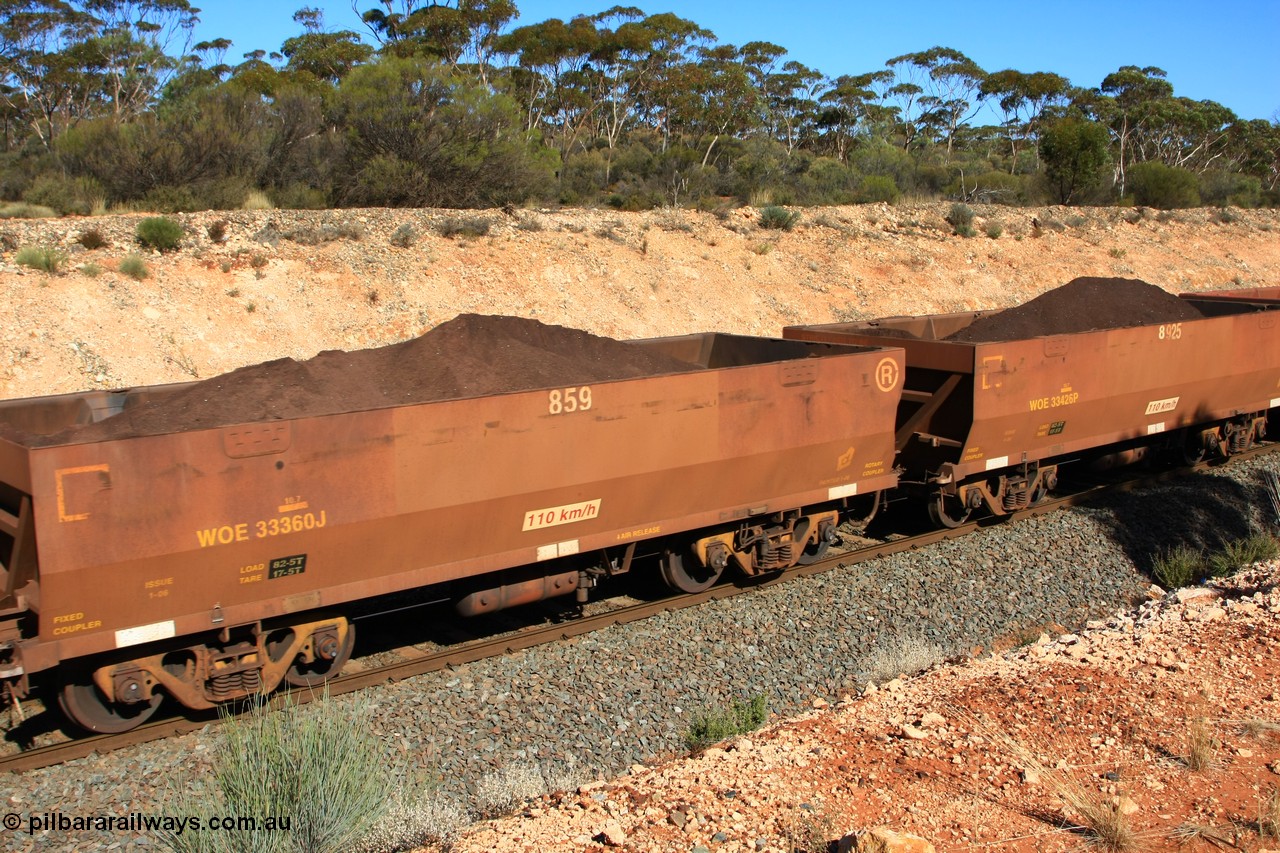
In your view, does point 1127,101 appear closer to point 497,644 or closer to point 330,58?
point 330,58

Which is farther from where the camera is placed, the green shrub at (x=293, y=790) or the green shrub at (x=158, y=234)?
the green shrub at (x=158, y=234)

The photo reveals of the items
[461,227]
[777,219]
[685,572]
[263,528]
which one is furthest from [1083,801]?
[777,219]

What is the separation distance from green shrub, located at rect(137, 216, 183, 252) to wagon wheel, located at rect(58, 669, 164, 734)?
15.9 metres

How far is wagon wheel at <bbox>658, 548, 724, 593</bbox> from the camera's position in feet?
33.3

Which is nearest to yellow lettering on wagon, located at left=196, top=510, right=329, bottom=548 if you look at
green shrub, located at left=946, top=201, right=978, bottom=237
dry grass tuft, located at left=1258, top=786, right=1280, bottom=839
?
dry grass tuft, located at left=1258, top=786, right=1280, bottom=839

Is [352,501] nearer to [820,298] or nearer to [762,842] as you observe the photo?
[762,842]

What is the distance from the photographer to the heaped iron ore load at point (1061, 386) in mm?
11625

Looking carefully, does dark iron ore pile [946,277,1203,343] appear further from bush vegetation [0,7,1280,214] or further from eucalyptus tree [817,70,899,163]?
eucalyptus tree [817,70,899,163]

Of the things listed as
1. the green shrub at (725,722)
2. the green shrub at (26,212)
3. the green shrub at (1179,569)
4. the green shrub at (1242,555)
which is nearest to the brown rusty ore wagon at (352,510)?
the green shrub at (725,722)

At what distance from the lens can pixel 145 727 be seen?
7387 mm

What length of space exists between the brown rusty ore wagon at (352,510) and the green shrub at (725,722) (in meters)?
1.95

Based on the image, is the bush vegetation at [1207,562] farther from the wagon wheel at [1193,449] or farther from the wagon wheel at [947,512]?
the wagon wheel at [1193,449]

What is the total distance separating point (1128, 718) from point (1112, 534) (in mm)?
5896

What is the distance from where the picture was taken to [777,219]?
3092 centimetres
